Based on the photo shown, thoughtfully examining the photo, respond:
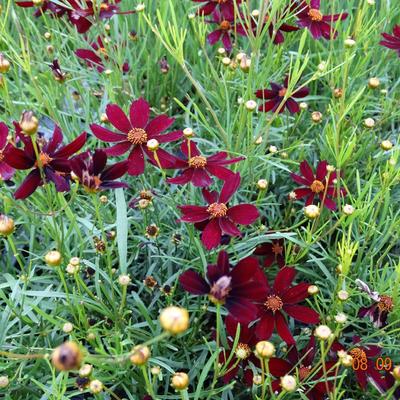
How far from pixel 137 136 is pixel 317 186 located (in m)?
0.38

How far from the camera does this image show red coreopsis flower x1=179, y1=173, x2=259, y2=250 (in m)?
0.82

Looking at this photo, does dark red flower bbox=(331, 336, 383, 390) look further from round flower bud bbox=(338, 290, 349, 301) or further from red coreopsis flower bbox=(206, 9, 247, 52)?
red coreopsis flower bbox=(206, 9, 247, 52)

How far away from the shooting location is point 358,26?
995 millimetres

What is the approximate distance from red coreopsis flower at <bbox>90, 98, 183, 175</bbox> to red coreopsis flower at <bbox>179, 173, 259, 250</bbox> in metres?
0.12

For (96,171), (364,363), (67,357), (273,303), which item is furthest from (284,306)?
(67,357)

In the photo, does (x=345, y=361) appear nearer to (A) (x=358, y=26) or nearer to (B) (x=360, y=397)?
(B) (x=360, y=397)

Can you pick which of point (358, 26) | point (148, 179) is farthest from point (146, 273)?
point (358, 26)

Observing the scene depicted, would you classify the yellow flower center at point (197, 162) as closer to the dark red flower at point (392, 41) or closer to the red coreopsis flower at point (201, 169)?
the red coreopsis flower at point (201, 169)

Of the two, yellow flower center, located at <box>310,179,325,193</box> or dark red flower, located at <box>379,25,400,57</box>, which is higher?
dark red flower, located at <box>379,25,400,57</box>

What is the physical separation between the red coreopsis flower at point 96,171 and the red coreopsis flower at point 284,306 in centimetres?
31

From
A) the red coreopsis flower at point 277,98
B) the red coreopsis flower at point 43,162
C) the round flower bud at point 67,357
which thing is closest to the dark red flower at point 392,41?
the red coreopsis flower at point 277,98

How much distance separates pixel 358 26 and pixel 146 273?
2.15ft

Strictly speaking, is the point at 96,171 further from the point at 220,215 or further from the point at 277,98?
the point at 277,98

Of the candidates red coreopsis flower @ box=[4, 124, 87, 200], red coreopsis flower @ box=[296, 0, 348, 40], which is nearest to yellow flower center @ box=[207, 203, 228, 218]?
red coreopsis flower @ box=[4, 124, 87, 200]
